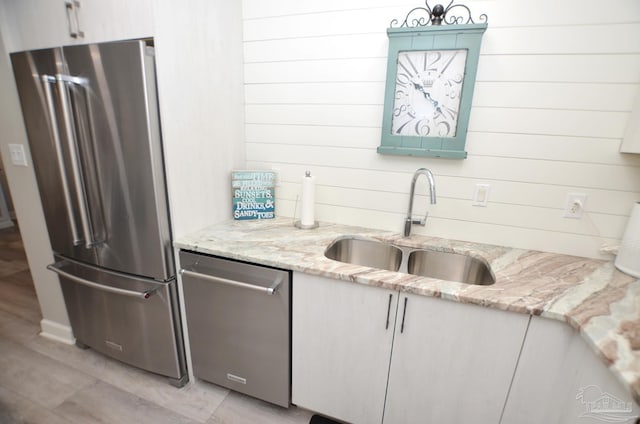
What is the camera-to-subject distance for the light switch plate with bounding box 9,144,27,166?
5.22 feet

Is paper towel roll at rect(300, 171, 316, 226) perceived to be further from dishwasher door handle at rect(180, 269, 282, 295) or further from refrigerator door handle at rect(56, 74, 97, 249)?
refrigerator door handle at rect(56, 74, 97, 249)

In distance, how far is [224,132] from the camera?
163 cm

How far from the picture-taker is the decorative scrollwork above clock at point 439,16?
A: 4.25 ft

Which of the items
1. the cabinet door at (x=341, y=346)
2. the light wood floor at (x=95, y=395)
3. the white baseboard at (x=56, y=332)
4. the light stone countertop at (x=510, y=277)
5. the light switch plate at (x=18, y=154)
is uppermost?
the light switch plate at (x=18, y=154)

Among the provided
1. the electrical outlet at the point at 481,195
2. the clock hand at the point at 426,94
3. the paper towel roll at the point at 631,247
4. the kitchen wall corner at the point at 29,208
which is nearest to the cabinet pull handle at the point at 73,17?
the kitchen wall corner at the point at 29,208

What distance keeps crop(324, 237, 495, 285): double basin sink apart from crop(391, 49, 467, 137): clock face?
0.61 meters

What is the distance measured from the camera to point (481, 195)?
1.47m

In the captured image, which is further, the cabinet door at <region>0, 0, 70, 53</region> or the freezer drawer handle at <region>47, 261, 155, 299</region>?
the freezer drawer handle at <region>47, 261, 155, 299</region>

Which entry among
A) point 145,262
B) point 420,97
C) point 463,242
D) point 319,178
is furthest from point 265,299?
point 420,97

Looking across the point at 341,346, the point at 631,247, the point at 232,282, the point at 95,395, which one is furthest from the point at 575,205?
the point at 95,395

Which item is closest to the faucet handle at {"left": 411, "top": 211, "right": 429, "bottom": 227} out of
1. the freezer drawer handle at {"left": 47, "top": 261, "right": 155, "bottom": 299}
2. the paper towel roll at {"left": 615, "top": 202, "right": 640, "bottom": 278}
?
the paper towel roll at {"left": 615, "top": 202, "right": 640, "bottom": 278}

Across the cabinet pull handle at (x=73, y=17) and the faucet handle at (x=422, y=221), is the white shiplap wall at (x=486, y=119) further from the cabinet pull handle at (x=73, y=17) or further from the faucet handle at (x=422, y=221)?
the cabinet pull handle at (x=73, y=17)

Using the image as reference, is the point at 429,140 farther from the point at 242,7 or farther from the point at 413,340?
the point at 242,7

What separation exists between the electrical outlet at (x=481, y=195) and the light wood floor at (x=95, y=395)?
4.68 feet
